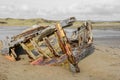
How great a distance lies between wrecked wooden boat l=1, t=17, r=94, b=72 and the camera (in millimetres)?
12367

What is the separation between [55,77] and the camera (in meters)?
11.9

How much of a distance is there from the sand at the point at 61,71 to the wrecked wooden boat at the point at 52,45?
435 mm

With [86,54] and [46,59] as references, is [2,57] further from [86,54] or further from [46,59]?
[86,54]

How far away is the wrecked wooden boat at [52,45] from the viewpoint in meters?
12.4

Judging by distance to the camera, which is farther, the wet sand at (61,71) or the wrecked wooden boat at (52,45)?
the wrecked wooden boat at (52,45)

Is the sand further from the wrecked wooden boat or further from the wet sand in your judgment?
the wrecked wooden boat

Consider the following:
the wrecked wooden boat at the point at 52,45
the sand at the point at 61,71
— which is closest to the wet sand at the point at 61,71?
the sand at the point at 61,71

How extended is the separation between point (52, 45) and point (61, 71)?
9.23 feet

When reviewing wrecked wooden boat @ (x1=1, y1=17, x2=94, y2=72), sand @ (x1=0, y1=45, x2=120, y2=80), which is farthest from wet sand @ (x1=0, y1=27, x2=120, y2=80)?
wrecked wooden boat @ (x1=1, y1=17, x2=94, y2=72)

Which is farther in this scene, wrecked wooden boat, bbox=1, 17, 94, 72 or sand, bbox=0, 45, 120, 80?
wrecked wooden boat, bbox=1, 17, 94, 72

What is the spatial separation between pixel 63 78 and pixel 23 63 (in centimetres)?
402

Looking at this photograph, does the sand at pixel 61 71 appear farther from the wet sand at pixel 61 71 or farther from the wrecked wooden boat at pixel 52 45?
the wrecked wooden boat at pixel 52 45

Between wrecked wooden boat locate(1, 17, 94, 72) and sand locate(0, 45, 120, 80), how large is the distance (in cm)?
43

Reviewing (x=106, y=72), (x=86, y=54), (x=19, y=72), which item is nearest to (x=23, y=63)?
(x=19, y=72)
